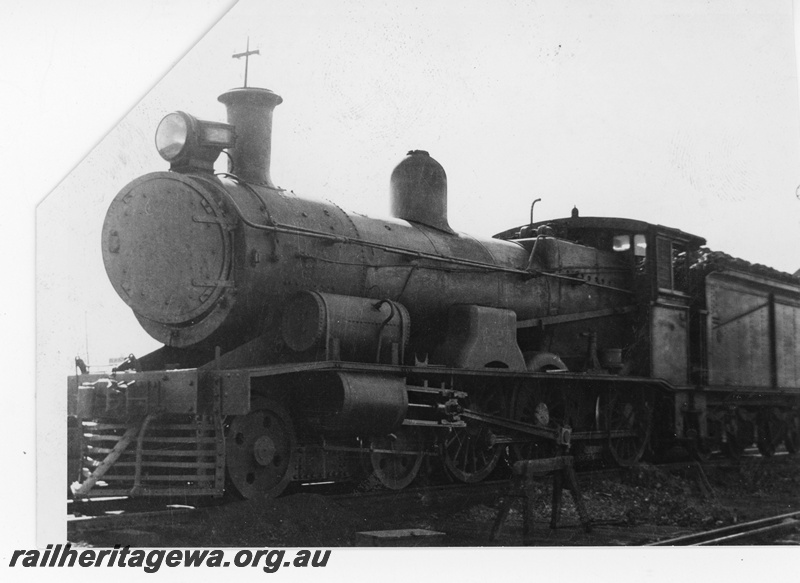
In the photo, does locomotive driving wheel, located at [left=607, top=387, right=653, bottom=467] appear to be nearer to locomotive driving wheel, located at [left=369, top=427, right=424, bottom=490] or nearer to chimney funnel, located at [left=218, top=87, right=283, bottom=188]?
locomotive driving wheel, located at [left=369, top=427, right=424, bottom=490]

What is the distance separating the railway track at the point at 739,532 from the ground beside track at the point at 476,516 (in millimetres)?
139

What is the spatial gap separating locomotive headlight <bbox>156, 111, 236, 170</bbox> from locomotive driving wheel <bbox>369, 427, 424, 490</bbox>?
114 inches

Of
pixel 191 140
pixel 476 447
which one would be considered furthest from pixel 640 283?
pixel 191 140

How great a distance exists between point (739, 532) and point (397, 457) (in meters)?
3.09

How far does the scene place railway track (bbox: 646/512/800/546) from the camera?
6836 millimetres

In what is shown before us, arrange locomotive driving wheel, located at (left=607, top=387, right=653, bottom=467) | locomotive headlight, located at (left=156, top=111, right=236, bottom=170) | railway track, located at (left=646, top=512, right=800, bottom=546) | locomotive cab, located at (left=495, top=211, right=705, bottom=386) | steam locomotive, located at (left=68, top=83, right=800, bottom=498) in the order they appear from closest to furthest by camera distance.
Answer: railway track, located at (left=646, top=512, right=800, bottom=546) < steam locomotive, located at (left=68, top=83, right=800, bottom=498) < locomotive headlight, located at (left=156, top=111, right=236, bottom=170) < locomotive driving wheel, located at (left=607, top=387, right=653, bottom=467) < locomotive cab, located at (left=495, top=211, right=705, bottom=386)

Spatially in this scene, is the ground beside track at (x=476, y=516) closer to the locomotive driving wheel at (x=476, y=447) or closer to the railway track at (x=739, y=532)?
the railway track at (x=739, y=532)

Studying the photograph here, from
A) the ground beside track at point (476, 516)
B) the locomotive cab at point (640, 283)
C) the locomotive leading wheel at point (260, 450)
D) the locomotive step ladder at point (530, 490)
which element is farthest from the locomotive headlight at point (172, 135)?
the locomotive cab at point (640, 283)

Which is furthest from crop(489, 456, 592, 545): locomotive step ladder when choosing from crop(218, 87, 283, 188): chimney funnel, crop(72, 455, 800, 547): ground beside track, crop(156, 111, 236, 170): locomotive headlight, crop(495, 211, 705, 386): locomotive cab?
crop(156, 111, 236, 170): locomotive headlight

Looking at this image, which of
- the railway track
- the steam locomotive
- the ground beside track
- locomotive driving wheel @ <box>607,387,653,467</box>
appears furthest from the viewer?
locomotive driving wheel @ <box>607,387,653,467</box>

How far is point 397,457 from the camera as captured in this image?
818cm

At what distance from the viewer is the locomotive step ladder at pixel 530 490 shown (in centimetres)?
685

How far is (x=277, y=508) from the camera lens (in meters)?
6.86

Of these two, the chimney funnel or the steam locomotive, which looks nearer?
the steam locomotive
